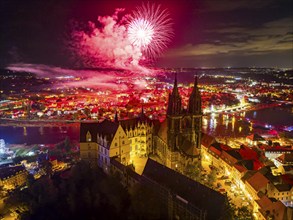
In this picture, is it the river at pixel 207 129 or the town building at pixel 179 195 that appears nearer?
the town building at pixel 179 195

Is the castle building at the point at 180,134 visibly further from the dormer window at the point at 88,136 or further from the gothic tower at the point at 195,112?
the dormer window at the point at 88,136

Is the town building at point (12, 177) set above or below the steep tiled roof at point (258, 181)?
below

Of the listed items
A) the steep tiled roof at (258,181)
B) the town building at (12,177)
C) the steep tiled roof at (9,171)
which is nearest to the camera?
the steep tiled roof at (258,181)

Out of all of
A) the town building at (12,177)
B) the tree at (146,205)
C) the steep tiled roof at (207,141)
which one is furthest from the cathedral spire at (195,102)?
the town building at (12,177)

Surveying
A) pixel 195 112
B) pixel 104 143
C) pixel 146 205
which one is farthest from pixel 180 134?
pixel 146 205

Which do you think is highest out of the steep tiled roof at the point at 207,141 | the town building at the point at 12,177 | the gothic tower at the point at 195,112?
the gothic tower at the point at 195,112

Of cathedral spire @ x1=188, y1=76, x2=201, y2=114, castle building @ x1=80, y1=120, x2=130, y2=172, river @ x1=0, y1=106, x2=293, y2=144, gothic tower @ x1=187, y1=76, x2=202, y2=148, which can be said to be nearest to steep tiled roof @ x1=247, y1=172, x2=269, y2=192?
→ gothic tower @ x1=187, y1=76, x2=202, y2=148

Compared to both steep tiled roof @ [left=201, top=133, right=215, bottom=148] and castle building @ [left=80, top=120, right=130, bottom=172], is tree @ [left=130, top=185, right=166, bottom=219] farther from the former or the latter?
steep tiled roof @ [left=201, top=133, right=215, bottom=148]
